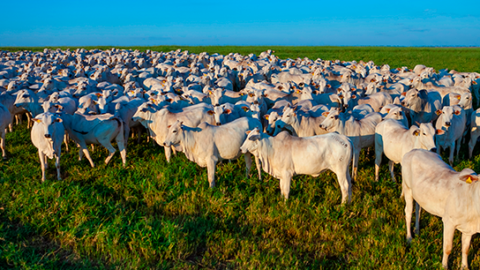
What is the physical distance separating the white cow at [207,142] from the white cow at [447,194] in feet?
12.9

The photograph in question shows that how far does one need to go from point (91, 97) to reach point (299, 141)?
8519 mm

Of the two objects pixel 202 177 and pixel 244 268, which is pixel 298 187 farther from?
pixel 244 268

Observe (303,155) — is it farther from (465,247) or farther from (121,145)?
(121,145)

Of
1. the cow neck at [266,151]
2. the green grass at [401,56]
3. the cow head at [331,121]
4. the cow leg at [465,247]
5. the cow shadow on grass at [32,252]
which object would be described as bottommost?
the cow shadow on grass at [32,252]

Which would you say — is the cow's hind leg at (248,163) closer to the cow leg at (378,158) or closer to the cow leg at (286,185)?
the cow leg at (286,185)

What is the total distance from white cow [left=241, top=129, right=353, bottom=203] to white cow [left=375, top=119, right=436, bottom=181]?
5.19 ft

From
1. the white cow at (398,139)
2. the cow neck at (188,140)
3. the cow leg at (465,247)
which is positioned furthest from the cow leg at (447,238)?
the cow neck at (188,140)

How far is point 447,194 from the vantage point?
4887mm

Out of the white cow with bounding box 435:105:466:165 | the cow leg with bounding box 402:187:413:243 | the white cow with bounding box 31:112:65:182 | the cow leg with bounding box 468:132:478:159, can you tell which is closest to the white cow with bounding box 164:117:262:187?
the white cow with bounding box 31:112:65:182

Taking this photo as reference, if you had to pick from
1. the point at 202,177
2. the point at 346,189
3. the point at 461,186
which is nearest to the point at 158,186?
the point at 202,177

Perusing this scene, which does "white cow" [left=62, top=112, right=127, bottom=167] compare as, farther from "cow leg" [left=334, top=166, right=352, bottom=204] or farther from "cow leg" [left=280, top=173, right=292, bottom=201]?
"cow leg" [left=334, top=166, right=352, bottom=204]

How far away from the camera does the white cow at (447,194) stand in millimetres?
4645

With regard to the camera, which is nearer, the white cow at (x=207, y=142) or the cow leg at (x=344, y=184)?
the cow leg at (x=344, y=184)

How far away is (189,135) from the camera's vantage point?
827 cm
